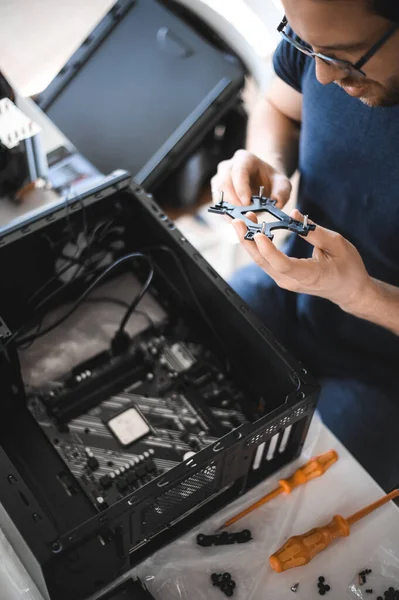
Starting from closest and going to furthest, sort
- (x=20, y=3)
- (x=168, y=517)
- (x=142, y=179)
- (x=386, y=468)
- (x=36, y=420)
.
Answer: (x=168, y=517)
(x=36, y=420)
(x=386, y=468)
(x=142, y=179)
(x=20, y=3)

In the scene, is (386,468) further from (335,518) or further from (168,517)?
(168,517)

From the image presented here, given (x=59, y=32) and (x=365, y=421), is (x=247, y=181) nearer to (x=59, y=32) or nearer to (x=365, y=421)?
(x=365, y=421)

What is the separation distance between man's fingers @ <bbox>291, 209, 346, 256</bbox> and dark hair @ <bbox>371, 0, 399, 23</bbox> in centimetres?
23

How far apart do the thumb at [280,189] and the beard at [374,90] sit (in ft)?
0.66

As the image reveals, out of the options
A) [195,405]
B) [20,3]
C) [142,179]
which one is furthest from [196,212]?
[195,405]

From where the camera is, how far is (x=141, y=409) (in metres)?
0.92

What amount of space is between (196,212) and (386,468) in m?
0.90

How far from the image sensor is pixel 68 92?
1586 mm

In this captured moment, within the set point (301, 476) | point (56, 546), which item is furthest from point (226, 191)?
point (56, 546)

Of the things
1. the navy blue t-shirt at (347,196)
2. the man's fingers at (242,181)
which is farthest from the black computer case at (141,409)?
the navy blue t-shirt at (347,196)

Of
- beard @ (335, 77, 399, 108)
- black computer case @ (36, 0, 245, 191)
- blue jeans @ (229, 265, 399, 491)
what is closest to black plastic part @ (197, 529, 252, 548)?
blue jeans @ (229, 265, 399, 491)

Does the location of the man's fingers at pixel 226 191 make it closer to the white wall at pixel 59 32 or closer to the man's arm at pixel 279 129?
the man's arm at pixel 279 129

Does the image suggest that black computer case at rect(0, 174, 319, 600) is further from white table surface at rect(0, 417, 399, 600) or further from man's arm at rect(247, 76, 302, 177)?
man's arm at rect(247, 76, 302, 177)

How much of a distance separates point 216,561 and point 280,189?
538mm
